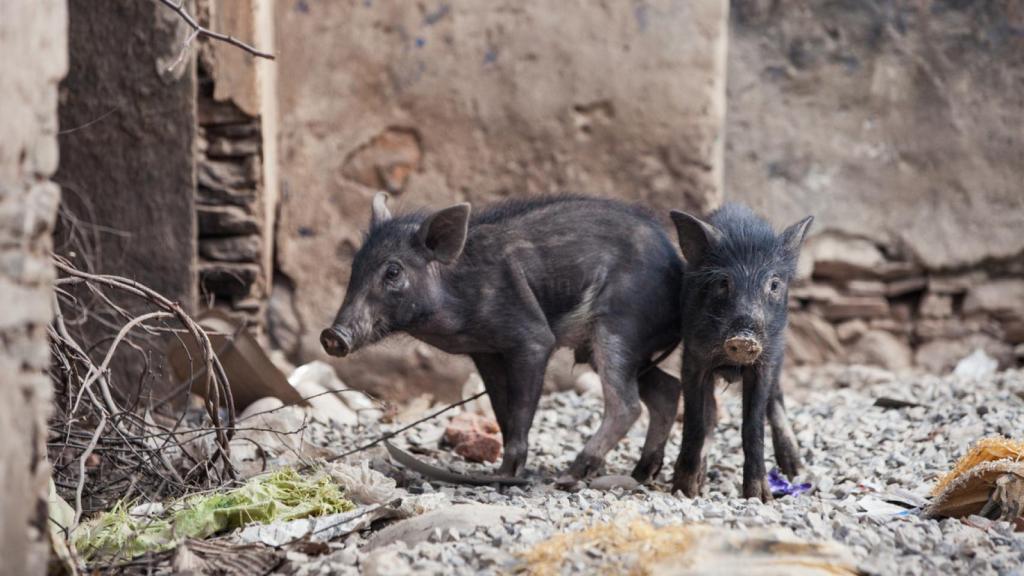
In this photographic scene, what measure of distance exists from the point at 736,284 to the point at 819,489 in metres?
0.99

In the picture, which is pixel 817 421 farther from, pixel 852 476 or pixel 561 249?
pixel 561 249

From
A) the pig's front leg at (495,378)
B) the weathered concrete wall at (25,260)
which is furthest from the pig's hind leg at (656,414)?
the weathered concrete wall at (25,260)

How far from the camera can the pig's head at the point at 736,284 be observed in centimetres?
477

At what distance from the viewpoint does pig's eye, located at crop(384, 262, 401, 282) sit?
5.45m

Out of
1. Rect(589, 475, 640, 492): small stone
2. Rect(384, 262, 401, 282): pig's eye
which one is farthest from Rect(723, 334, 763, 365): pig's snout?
Rect(384, 262, 401, 282): pig's eye

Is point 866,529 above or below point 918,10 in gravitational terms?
below

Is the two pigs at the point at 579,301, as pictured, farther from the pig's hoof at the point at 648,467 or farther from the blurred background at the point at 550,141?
the blurred background at the point at 550,141

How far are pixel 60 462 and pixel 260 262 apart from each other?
2758mm

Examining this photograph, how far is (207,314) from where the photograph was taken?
6.80 meters

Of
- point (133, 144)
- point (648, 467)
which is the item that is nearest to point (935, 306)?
point (648, 467)

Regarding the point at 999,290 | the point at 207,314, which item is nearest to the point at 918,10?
the point at 999,290

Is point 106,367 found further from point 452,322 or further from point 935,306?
point 935,306

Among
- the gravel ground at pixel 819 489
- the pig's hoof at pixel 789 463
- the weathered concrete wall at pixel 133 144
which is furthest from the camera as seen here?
the weathered concrete wall at pixel 133 144

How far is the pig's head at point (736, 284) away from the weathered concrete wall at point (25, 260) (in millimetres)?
2651
